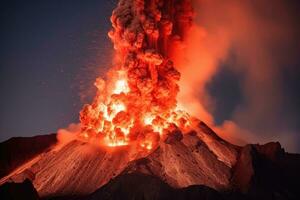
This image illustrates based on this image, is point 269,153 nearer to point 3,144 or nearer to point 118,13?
point 118,13

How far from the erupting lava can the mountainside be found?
10.1 ft

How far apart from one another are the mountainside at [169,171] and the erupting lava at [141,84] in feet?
10.1

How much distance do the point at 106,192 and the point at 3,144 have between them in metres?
31.0

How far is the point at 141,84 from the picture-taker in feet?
254

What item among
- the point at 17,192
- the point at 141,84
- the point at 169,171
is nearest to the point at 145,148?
the point at 169,171

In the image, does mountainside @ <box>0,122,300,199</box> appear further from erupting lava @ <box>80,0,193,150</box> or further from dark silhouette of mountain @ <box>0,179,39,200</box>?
dark silhouette of mountain @ <box>0,179,39,200</box>

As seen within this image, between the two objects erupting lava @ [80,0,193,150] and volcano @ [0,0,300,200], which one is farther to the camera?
erupting lava @ [80,0,193,150]

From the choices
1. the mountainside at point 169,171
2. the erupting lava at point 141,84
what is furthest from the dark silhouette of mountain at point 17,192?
the erupting lava at point 141,84

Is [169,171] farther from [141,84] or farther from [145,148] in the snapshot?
[141,84]

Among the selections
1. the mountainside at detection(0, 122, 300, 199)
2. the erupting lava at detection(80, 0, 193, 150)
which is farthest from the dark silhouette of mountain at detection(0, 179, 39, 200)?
the erupting lava at detection(80, 0, 193, 150)

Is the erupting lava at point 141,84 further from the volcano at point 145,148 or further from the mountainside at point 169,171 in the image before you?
the mountainside at point 169,171

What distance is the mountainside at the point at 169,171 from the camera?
63.0m

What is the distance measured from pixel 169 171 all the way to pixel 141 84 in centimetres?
1608

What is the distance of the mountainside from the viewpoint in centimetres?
6303
